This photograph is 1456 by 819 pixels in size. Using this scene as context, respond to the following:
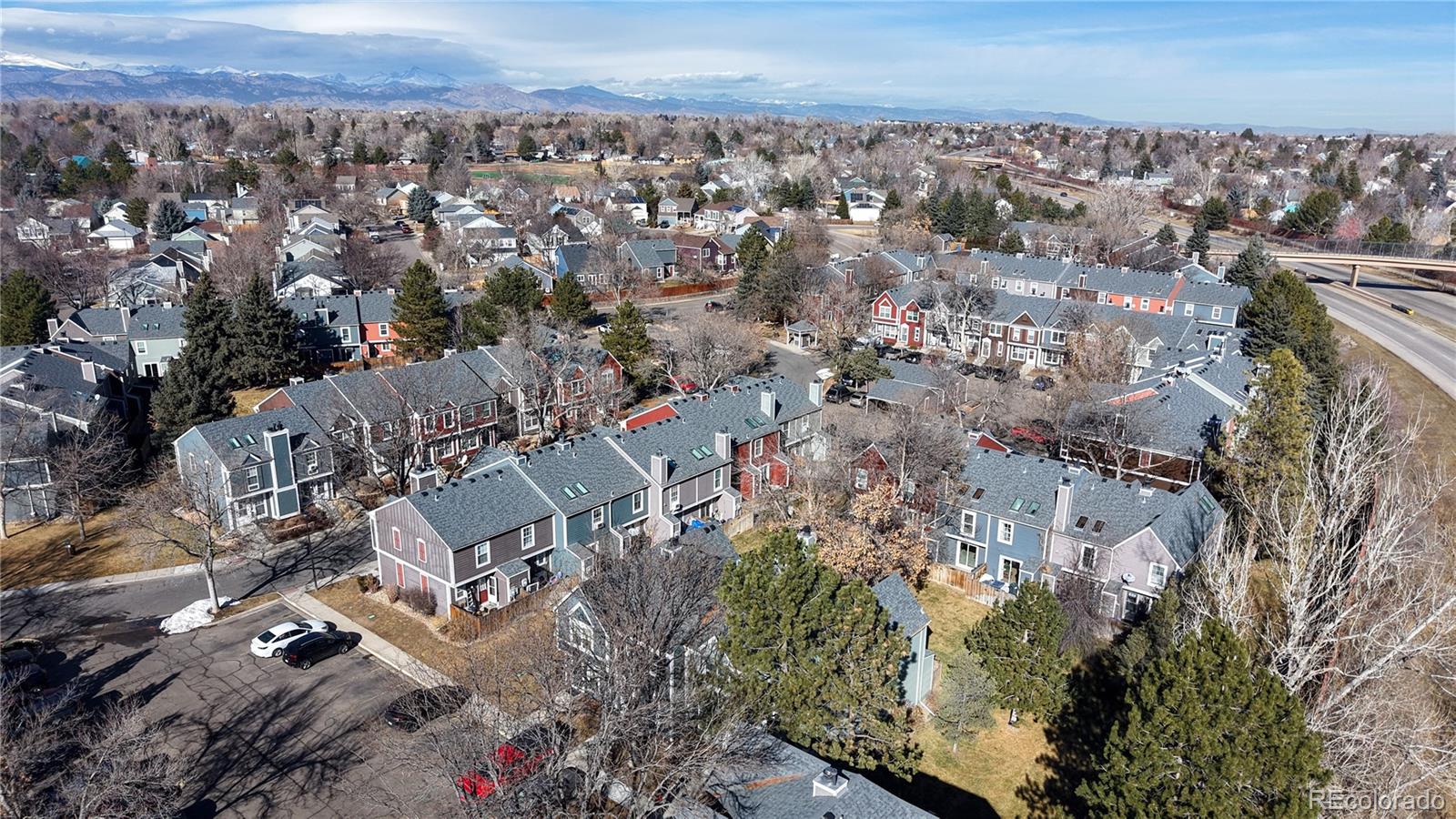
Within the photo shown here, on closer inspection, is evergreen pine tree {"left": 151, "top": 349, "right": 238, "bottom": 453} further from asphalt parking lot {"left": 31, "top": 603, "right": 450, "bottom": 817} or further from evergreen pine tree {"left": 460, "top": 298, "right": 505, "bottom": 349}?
asphalt parking lot {"left": 31, "top": 603, "right": 450, "bottom": 817}

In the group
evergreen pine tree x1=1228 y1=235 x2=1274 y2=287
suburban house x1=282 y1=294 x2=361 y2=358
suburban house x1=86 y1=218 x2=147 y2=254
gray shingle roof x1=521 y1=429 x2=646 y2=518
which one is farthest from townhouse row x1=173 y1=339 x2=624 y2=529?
suburban house x1=86 y1=218 x2=147 y2=254

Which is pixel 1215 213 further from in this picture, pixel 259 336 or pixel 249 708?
pixel 249 708

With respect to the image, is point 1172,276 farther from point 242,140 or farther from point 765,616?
point 242,140

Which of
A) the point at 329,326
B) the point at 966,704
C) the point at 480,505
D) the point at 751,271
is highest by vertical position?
the point at 751,271

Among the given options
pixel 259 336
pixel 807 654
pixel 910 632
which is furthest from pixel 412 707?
pixel 259 336

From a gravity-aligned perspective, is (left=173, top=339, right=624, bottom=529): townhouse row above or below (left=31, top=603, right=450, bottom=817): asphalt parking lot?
above
